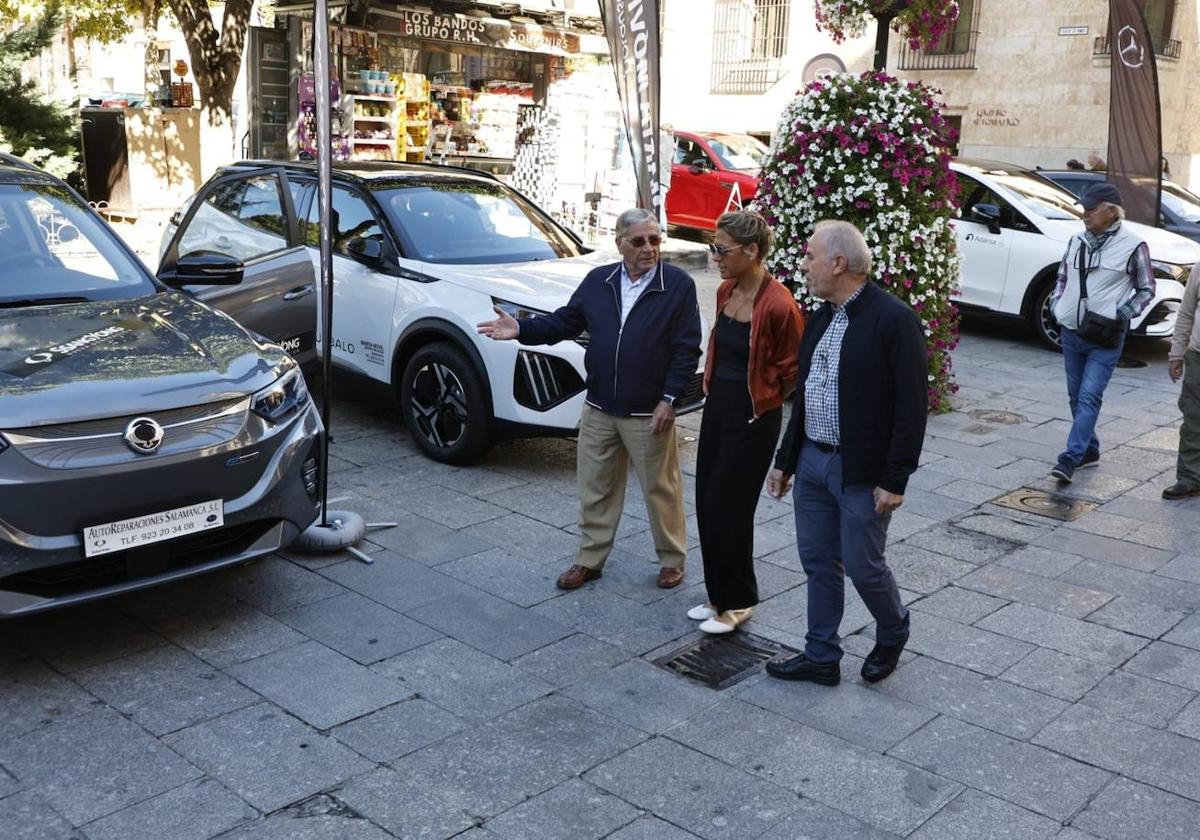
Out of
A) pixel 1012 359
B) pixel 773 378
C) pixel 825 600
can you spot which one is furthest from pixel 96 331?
pixel 1012 359

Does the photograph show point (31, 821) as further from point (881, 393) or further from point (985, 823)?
point (881, 393)

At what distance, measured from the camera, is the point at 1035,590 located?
5617 mm

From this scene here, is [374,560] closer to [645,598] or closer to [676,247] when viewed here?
[645,598]

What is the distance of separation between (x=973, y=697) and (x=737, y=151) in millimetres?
15561

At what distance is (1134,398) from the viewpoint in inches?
392

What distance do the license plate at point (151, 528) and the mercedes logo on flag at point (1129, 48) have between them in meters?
9.92

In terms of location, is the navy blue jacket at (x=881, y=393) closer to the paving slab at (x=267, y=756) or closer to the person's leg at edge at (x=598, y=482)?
the person's leg at edge at (x=598, y=482)

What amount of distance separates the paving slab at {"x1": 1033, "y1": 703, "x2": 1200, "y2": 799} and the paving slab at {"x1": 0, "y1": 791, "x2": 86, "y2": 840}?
10.1 feet

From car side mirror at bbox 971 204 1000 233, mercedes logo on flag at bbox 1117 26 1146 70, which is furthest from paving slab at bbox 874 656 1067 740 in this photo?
mercedes logo on flag at bbox 1117 26 1146 70

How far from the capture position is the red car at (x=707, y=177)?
18.2 meters

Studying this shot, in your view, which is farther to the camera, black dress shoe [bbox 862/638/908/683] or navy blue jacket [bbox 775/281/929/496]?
black dress shoe [bbox 862/638/908/683]

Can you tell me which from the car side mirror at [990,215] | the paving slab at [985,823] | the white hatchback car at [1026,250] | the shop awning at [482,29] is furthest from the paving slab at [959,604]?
the shop awning at [482,29]

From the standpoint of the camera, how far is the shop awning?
16.2 m

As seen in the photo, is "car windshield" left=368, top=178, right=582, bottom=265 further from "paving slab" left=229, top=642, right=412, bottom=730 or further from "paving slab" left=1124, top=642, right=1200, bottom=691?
"paving slab" left=1124, top=642, right=1200, bottom=691
